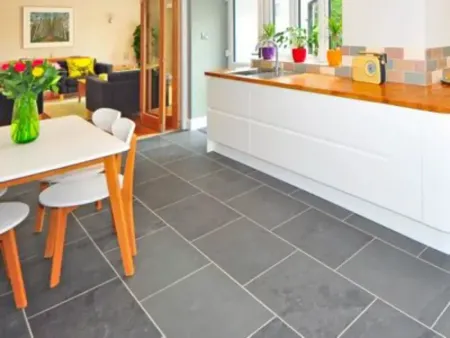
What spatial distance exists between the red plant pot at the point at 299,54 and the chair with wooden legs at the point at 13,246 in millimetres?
2856

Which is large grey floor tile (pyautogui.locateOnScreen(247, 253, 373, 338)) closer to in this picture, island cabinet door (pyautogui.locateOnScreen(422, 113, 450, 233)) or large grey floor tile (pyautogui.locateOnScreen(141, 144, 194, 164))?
island cabinet door (pyautogui.locateOnScreen(422, 113, 450, 233))

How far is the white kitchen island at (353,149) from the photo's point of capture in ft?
7.52

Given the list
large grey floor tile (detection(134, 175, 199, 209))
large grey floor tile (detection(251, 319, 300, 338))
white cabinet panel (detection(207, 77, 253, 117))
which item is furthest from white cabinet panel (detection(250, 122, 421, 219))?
large grey floor tile (detection(251, 319, 300, 338))

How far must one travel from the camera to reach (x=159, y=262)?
91.4 inches

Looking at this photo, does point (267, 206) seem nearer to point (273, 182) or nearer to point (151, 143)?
point (273, 182)

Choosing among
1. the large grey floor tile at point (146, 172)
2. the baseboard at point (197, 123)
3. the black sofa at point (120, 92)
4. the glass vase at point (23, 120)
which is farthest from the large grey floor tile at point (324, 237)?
the black sofa at point (120, 92)

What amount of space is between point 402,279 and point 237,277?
2.85 ft

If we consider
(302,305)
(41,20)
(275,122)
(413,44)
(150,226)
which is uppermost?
(41,20)

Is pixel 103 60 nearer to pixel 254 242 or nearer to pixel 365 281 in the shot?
pixel 254 242

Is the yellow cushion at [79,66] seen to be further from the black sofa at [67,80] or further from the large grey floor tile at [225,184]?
the large grey floor tile at [225,184]

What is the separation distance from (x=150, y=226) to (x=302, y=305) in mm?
1252

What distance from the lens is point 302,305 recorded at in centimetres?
192

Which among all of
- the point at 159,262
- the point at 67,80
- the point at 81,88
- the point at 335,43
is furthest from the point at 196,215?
the point at 67,80

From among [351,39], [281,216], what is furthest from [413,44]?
[281,216]
